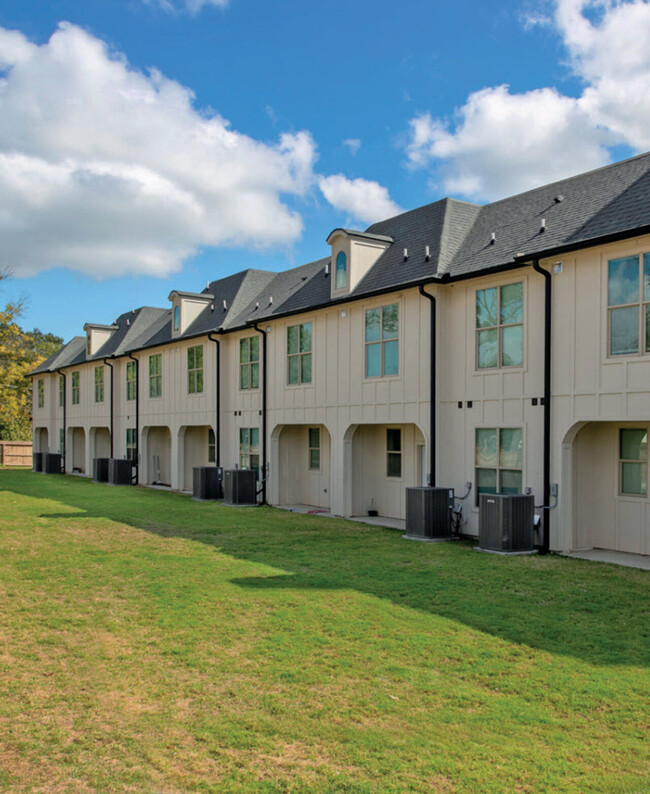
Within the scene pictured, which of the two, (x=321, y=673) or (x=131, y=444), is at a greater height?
(x=131, y=444)

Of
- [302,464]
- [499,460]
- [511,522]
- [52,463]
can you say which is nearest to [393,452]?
[302,464]

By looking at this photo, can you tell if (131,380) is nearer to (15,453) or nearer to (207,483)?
(207,483)

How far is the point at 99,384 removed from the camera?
31516 millimetres

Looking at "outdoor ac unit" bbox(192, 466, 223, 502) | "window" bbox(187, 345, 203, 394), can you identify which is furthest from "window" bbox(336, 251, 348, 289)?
"window" bbox(187, 345, 203, 394)

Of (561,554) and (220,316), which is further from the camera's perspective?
(220,316)

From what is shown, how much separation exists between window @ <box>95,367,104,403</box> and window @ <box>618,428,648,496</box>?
80.9ft

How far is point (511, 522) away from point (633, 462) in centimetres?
228

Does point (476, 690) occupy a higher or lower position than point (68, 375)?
lower

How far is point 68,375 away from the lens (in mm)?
35531

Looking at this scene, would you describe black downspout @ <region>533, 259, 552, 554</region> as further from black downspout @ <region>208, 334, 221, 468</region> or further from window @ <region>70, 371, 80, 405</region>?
window @ <region>70, 371, 80, 405</region>

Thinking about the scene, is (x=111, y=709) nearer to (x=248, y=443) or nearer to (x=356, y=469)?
(x=356, y=469)

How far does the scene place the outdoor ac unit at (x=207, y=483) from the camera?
68.5 feet

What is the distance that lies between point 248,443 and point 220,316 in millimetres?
4677

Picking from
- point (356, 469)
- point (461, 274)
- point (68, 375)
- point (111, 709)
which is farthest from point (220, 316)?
point (111, 709)
